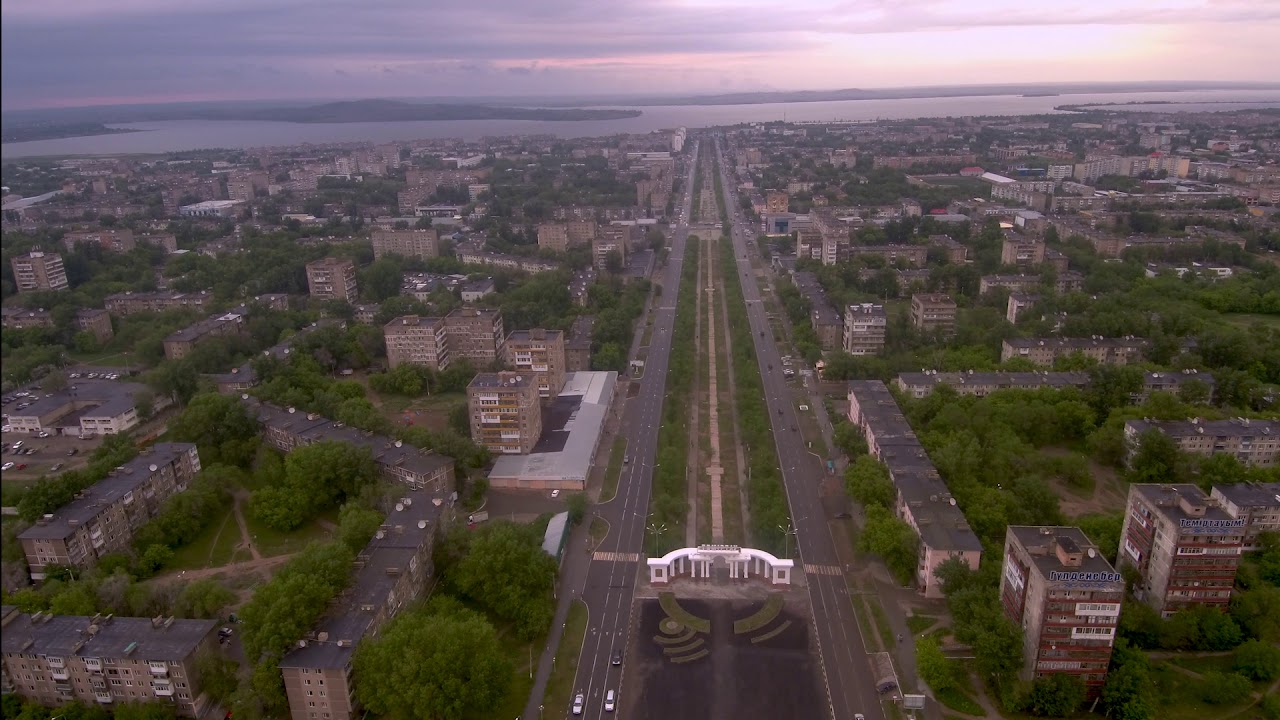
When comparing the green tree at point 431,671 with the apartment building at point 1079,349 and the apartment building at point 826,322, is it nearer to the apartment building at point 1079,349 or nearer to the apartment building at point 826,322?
the apartment building at point 1079,349

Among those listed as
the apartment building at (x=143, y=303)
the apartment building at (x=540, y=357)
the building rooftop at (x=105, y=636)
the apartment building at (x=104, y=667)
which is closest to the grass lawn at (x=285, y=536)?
the building rooftop at (x=105, y=636)

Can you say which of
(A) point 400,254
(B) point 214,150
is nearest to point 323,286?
(A) point 400,254

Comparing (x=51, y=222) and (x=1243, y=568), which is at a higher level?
(x=51, y=222)

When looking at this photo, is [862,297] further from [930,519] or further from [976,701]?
[976,701]

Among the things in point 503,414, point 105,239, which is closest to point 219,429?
point 503,414

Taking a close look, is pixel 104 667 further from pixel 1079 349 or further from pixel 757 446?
pixel 1079 349

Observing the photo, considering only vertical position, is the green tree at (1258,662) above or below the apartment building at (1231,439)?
below

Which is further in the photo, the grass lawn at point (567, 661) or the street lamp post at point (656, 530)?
the street lamp post at point (656, 530)

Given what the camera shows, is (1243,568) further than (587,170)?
No
